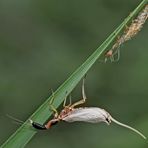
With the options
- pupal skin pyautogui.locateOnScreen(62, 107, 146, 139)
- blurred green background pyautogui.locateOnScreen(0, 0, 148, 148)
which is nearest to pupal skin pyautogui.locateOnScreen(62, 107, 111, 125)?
pupal skin pyautogui.locateOnScreen(62, 107, 146, 139)

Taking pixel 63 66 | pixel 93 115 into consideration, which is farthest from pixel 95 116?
pixel 63 66

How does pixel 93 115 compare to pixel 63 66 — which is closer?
pixel 93 115

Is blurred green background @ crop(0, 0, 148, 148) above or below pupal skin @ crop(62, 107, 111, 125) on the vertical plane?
below

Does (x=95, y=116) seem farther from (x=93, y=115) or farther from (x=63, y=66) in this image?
(x=63, y=66)

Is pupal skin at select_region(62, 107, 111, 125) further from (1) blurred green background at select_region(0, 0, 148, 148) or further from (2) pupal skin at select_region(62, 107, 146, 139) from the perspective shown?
(1) blurred green background at select_region(0, 0, 148, 148)

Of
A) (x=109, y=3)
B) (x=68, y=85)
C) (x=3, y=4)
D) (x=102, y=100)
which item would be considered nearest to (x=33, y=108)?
(x=102, y=100)

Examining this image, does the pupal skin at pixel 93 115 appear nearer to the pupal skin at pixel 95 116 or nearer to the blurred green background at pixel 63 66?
the pupal skin at pixel 95 116

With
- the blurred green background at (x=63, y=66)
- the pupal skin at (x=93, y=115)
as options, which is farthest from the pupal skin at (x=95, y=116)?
the blurred green background at (x=63, y=66)

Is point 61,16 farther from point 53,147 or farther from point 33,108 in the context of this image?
point 53,147

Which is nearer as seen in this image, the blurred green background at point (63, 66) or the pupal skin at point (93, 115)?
the pupal skin at point (93, 115)
